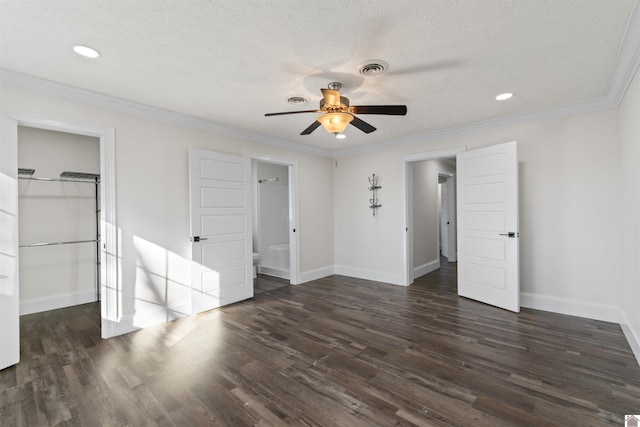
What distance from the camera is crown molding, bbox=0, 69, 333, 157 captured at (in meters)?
2.60

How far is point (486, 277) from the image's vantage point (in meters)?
3.97

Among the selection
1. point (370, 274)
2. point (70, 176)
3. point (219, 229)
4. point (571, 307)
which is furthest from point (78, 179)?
point (571, 307)

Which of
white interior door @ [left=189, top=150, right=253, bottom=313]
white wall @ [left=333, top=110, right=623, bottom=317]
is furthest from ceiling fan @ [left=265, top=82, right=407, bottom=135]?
→ white wall @ [left=333, top=110, right=623, bottom=317]

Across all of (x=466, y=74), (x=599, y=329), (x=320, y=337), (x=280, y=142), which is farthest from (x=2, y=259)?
(x=599, y=329)

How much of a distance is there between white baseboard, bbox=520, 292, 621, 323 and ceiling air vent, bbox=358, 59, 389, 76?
11.1 feet

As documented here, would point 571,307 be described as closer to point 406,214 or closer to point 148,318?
point 406,214

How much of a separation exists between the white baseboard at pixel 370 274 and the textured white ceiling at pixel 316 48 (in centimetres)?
299

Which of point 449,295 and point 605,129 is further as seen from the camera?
point 449,295

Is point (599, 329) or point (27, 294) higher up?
point (27, 294)

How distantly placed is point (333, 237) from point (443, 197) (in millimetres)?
3728

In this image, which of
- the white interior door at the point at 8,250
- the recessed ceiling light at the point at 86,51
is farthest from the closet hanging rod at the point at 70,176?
the recessed ceiling light at the point at 86,51

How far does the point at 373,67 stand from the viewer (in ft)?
8.07

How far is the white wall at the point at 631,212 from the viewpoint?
249 cm

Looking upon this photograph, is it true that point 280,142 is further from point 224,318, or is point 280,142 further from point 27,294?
point 27,294
